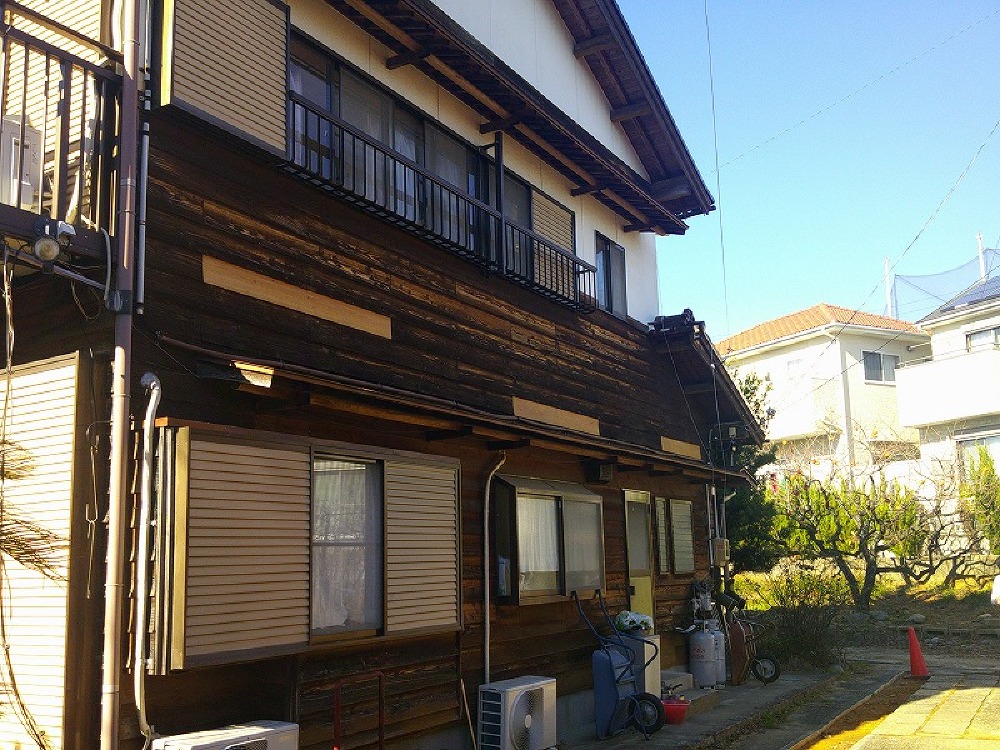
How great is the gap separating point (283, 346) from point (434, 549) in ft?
7.49

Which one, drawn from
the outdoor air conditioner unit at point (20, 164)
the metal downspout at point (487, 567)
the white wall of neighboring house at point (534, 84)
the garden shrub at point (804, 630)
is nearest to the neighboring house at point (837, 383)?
the garden shrub at point (804, 630)

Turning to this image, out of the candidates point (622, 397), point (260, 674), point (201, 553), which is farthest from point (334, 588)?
point (622, 397)

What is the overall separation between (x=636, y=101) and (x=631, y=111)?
19 centimetres

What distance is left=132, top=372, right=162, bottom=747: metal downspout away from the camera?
6.14 m

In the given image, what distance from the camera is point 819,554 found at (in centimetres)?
2459

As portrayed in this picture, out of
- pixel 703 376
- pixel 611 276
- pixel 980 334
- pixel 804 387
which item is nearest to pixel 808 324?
pixel 804 387

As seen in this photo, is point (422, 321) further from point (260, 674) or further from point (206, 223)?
point (260, 674)

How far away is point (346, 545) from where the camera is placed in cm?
778

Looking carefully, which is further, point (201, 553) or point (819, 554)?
point (819, 554)

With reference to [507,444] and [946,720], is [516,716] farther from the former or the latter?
[946,720]

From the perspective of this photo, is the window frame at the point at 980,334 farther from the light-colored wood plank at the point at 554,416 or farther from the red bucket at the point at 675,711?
the red bucket at the point at 675,711

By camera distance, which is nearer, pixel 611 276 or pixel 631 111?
pixel 611 276

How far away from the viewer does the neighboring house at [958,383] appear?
27906mm

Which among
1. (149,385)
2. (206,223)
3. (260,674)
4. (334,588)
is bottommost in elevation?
(260,674)
